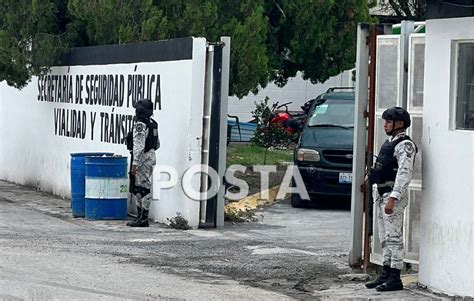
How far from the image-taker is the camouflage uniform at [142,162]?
Result: 1529 centimetres

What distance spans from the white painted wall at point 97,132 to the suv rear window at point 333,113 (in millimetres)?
3538

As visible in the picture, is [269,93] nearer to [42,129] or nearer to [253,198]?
[42,129]

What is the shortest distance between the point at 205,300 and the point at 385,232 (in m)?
1.84

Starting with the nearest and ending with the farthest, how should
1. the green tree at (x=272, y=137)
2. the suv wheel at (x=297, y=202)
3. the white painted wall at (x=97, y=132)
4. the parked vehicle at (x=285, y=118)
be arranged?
the white painted wall at (x=97, y=132), the suv wheel at (x=297, y=202), the green tree at (x=272, y=137), the parked vehicle at (x=285, y=118)

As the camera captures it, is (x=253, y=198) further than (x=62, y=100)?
No

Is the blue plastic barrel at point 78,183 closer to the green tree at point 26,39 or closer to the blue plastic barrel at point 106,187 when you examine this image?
the blue plastic barrel at point 106,187

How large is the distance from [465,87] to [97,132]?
9825 millimetres

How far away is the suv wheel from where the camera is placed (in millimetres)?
17891

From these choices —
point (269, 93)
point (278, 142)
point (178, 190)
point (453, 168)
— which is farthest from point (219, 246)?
point (269, 93)

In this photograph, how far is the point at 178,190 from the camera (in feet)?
50.6

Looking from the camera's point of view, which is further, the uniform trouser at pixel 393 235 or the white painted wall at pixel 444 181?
the uniform trouser at pixel 393 235

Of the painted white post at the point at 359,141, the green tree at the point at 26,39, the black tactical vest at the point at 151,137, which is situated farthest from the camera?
the green tree at the point at 26,39

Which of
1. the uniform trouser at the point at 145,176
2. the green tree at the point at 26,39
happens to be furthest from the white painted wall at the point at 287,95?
the uniform trouser at the point at 145,176

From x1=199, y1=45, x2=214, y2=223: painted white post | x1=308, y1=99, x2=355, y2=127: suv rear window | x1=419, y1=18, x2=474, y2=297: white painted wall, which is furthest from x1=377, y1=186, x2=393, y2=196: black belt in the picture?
x1=308, y1=99, x2=355, y2=127: suv rear window
